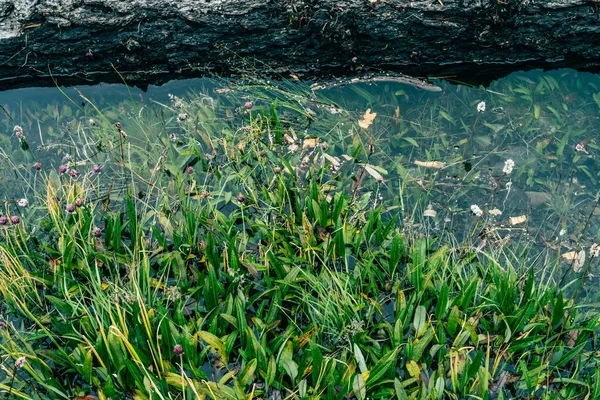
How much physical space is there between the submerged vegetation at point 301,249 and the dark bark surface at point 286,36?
23cm

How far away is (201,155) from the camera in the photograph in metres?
3.79

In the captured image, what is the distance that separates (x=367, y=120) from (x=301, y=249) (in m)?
1.35

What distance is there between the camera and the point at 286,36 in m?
4.09

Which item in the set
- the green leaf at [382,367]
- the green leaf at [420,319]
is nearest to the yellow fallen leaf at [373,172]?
the green leaf at [420,319]

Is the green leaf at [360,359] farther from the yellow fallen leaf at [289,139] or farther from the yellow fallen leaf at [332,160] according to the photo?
the yellow fallen leaf at [289,139]

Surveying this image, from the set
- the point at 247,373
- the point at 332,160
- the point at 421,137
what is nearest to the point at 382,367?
the point at 247,373

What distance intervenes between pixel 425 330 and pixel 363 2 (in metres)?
2.31

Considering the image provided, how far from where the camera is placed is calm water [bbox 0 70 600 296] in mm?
3654

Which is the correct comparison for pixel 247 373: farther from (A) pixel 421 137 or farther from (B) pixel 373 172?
(A) pixel 421 137

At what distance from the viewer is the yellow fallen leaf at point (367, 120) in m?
4.09

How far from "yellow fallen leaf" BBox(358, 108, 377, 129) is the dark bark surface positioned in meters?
0.40

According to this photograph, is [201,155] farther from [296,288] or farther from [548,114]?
[548,114]

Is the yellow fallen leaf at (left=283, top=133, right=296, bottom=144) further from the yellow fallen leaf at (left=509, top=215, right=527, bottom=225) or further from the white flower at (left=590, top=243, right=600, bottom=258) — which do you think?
the white flower at (left=590, top=243, right=600, bottom=258)

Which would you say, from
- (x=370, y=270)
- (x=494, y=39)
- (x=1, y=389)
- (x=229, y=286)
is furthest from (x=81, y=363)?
(x=494, y=39)
